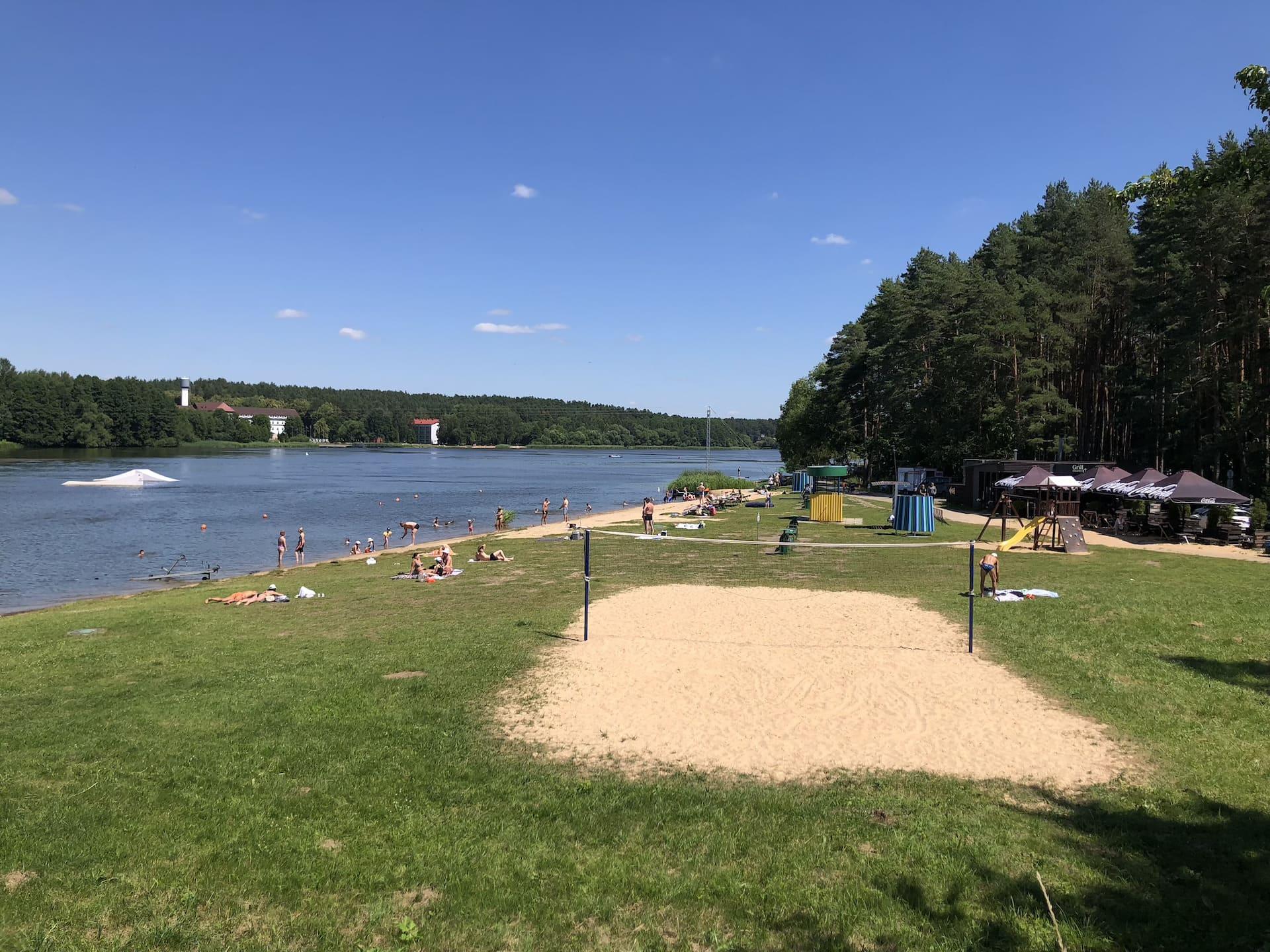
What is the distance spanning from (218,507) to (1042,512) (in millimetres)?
47917

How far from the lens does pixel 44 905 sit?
16.9 feet

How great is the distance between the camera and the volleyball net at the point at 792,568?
16641mm

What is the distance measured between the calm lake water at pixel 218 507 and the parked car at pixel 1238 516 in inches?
1191

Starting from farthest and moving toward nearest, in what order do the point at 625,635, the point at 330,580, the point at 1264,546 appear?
the point at 1264,546
the point at 330,580
the point at 625,635

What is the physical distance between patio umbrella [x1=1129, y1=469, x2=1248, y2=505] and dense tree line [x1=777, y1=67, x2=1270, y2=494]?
24.9ft

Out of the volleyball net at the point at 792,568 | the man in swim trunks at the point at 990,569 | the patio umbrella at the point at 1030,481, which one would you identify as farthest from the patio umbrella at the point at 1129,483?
the man in swim trunks at the point at 990,569

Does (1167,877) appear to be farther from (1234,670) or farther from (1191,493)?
(1191,493)

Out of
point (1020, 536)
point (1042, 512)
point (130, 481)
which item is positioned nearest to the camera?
point (1020, 536)

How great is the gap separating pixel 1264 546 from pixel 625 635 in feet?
67.0

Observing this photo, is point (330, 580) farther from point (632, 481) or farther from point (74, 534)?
point (632, 481)

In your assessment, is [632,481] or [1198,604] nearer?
[1198,604]

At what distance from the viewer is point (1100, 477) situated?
3073 cm

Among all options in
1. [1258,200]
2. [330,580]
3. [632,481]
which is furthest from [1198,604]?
[632,481]

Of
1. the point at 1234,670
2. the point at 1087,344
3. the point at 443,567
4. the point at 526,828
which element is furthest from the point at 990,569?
the point at 1087,344
